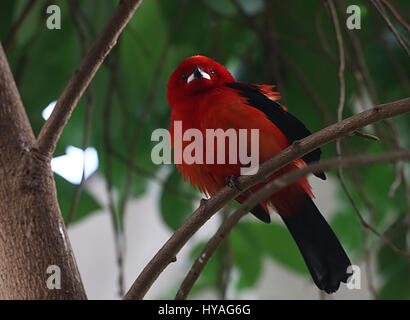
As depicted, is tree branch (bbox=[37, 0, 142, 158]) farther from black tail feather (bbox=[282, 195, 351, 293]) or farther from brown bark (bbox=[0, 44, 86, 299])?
black tail feather (bbox=[282, 195, 351, 293])

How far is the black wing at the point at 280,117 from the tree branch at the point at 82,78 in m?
0.63

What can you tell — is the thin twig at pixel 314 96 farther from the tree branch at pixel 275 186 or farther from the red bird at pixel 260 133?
the tree branch at pixel 275 186

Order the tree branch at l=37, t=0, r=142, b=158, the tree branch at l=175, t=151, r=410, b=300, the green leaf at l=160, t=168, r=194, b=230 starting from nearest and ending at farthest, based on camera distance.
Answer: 1. the tree branch at l=175, t=151, r=410, b=300
2. the tree branch at l=37, t=0, r=142, b=158
3. the green leaf at l=160, t=168, r=194, b=230

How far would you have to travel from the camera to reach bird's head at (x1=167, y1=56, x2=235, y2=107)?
7.26 feet

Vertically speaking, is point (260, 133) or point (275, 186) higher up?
Answer: point (260, 133)

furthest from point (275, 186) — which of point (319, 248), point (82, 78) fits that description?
point (319, 248)

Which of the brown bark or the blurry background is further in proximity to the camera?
the blurry background

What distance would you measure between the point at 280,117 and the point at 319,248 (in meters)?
0.48

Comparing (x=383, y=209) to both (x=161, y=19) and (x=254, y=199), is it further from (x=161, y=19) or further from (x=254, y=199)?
(x=254, y=199)

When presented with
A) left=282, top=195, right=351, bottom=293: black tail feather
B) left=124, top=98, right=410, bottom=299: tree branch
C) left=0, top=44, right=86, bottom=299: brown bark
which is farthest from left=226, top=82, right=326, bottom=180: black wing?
left=0, top=44, right=86, bottom=299: brown bark

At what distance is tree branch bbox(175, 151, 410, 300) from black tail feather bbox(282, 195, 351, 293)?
2.98ft

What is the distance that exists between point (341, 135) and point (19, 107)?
89cm

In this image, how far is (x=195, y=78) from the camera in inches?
86.5

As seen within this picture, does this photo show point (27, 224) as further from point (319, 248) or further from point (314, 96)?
point (314, 96)
